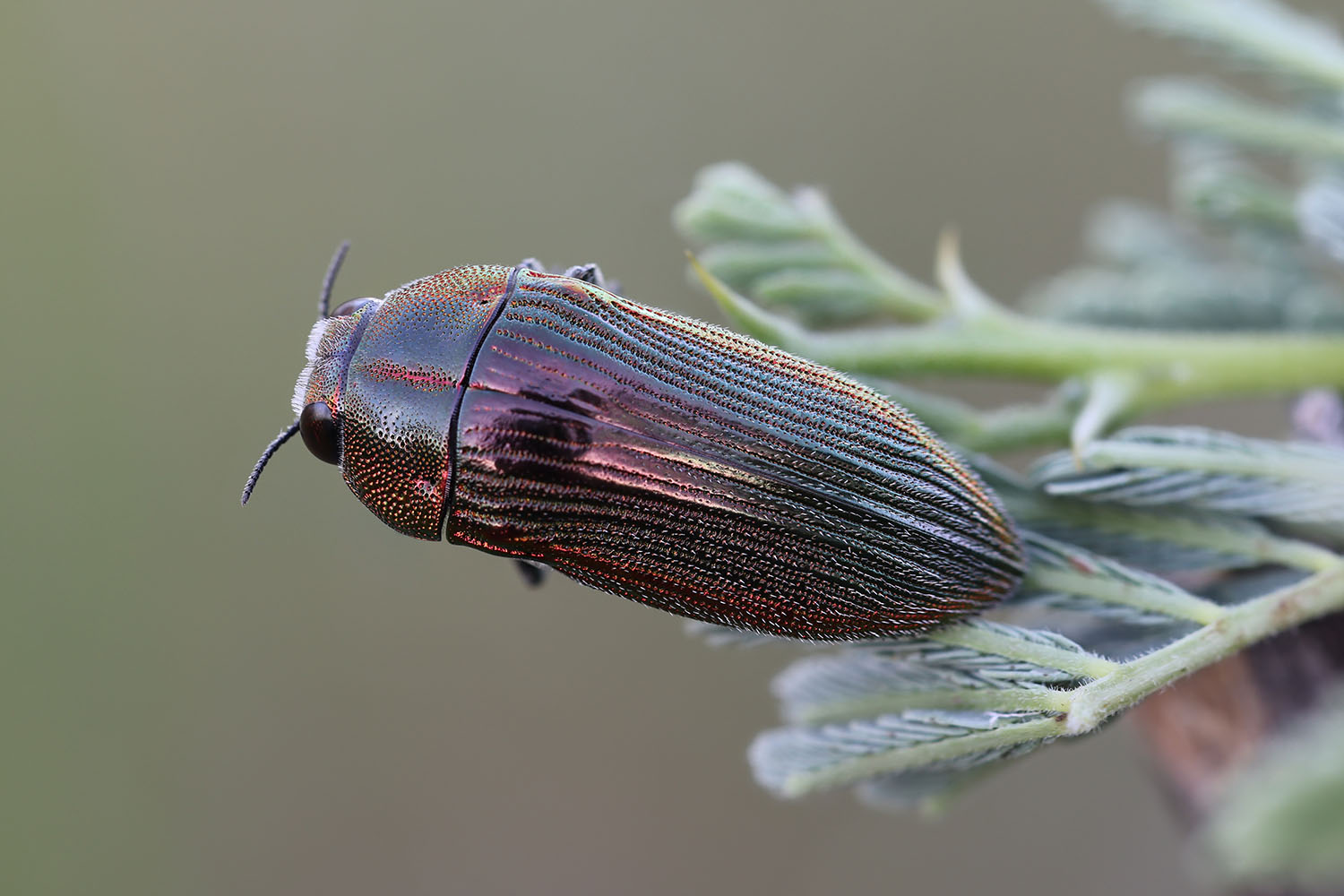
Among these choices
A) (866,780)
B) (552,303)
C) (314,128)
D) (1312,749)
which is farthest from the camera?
(314,128)

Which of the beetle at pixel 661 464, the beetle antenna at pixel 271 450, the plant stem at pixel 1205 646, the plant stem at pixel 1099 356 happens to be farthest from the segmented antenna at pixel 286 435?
the plant stem at pixel 1205 646

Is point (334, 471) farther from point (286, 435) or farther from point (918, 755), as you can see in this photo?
point (918, 755)

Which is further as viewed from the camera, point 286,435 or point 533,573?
point 286,435

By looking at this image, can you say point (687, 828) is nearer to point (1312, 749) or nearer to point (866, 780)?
point (866, 780)

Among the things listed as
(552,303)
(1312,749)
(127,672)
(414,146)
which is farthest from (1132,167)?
(127,672)

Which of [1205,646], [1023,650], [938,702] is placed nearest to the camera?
[1205,646]

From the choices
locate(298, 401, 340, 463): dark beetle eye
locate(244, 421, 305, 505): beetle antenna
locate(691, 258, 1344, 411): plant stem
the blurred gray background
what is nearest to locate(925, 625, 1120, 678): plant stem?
locate(691, 258, 1344, 411): plant stem

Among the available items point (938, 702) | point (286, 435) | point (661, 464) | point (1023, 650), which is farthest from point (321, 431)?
point (1023, 650)

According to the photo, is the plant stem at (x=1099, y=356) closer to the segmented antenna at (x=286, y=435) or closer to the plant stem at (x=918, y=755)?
the plant stem at (x=918, y=755)
